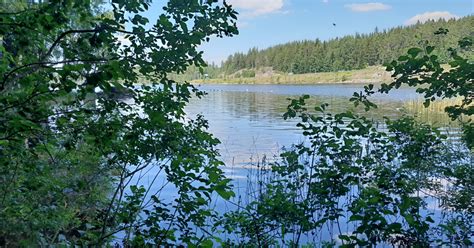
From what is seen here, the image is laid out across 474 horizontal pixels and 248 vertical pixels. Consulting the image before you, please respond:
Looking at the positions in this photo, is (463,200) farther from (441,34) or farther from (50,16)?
(50,16)

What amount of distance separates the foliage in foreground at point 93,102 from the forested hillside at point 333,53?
1.97 metres

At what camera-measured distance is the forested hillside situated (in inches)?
1636

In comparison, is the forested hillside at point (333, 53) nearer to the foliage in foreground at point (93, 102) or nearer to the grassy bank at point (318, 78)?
the grassy bank at point (318, 78)

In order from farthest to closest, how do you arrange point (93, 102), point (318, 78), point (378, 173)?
1. point (318, 78)
2. point (378, 173)
3. point (93, 102)

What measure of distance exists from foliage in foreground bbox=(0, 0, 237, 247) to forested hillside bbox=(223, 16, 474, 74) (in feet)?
6.47

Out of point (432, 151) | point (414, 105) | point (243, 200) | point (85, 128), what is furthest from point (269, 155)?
point (414, 105)

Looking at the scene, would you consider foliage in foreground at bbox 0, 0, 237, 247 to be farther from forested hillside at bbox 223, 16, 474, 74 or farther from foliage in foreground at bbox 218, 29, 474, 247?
forested hillside at bbox 223, 16, 474, 74

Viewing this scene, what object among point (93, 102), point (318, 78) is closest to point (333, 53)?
point (318, 78)

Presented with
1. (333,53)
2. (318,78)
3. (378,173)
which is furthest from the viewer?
(318,78)

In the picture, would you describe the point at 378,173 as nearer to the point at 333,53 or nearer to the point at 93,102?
the point at 93,102

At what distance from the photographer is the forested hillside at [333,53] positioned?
41562mm

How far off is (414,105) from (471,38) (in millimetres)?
19041

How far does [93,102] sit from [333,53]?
6997 cm

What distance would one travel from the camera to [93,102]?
296cm
